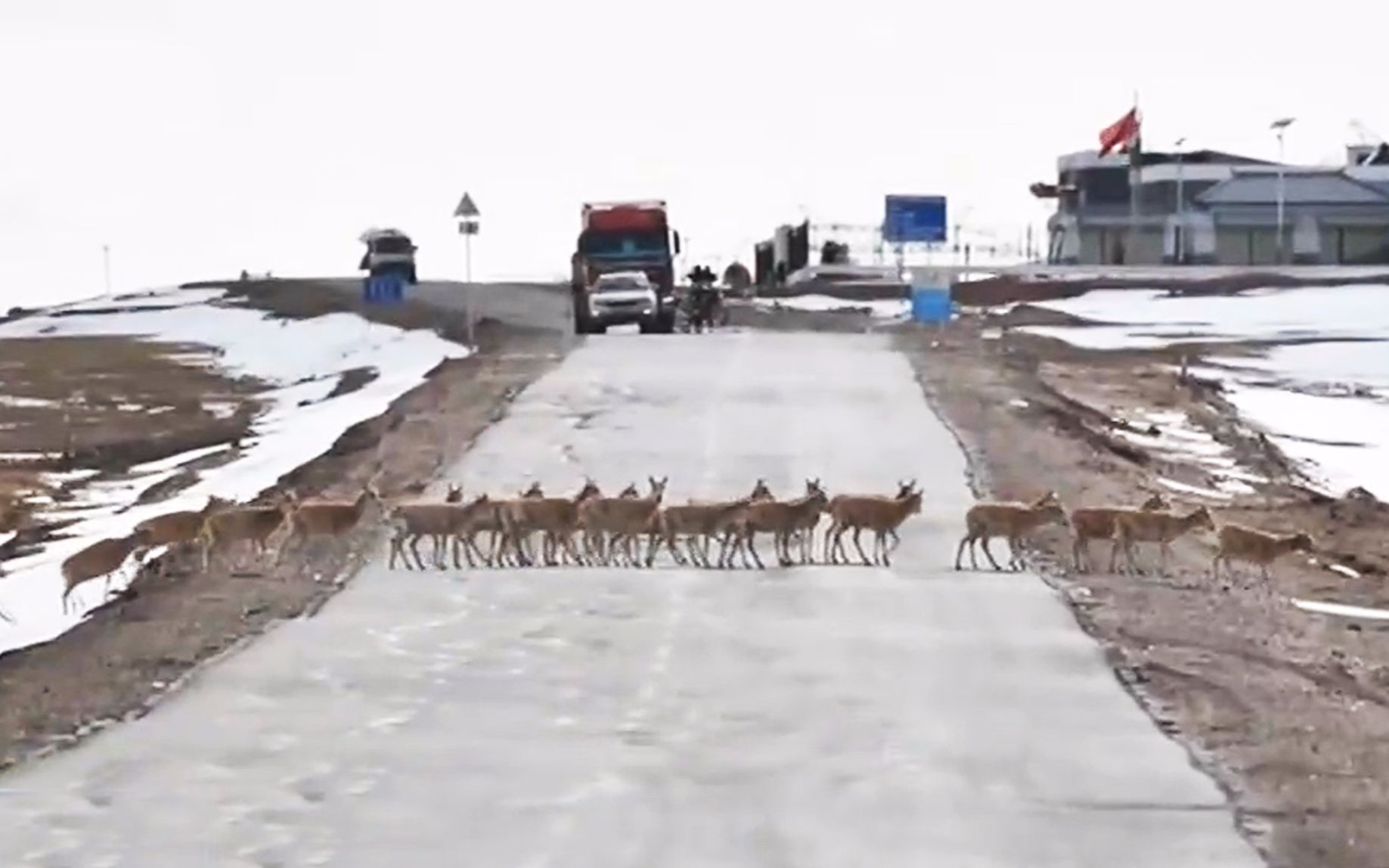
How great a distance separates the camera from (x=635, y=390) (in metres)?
37.2

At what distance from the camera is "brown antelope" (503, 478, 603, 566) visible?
21688 mm

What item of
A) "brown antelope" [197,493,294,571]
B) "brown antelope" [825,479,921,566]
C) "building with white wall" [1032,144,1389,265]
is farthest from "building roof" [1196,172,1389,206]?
"brown antelope" [197,493,294,571]

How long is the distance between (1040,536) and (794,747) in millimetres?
9366

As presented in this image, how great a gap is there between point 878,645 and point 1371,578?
8.26m

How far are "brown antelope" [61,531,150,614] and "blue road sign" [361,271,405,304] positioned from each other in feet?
183

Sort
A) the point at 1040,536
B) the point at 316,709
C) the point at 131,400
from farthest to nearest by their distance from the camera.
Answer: the point at 131,400 < the point at 1040,536 < the point at 316,709

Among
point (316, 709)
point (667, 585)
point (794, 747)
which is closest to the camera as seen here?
point (794, 747)

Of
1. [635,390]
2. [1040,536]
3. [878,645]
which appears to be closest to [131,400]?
[635,390]

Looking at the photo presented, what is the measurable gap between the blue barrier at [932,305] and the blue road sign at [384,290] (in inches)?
880

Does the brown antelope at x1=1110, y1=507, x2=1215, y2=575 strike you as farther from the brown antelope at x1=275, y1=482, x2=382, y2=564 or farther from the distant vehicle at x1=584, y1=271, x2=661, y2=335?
the distant vehicle at x1=584, y1=271, x2=661, y2=335

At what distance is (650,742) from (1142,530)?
8434 millimetres

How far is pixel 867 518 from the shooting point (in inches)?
863

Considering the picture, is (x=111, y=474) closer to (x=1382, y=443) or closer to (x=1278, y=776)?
(x=1382, y=443)

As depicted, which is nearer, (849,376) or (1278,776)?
(1278,776)
